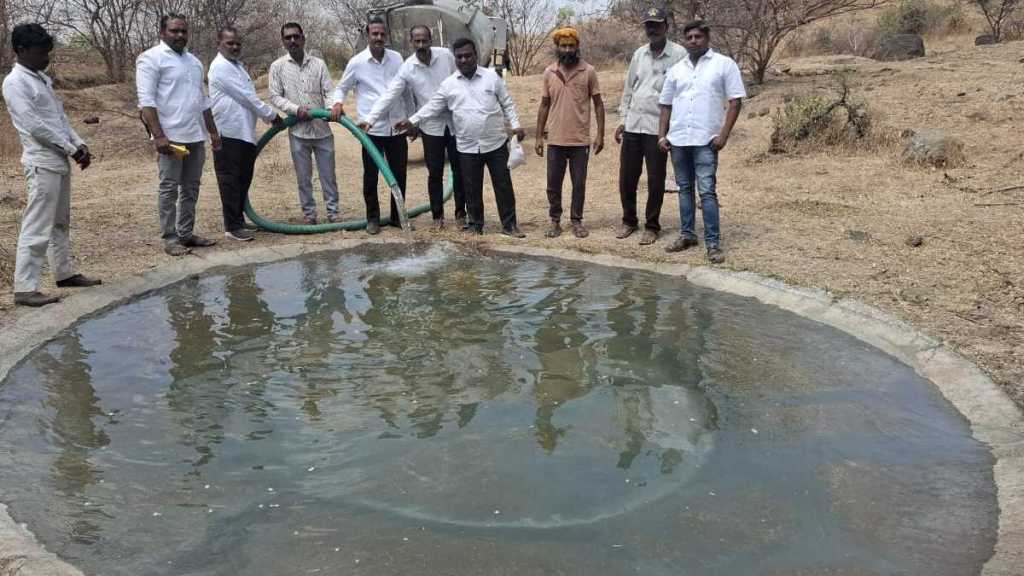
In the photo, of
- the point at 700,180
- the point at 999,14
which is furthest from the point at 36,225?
the point at 999,14

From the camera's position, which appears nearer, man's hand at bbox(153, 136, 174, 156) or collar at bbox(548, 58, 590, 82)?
man's hand at bbox(153, 136, 174, 156)

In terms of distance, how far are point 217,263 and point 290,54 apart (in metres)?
2.12

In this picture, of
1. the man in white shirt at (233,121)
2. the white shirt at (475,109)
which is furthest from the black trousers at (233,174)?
the white shirt at (475,109)

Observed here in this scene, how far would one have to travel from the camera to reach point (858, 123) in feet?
32.8

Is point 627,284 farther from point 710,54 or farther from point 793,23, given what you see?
point 793,23

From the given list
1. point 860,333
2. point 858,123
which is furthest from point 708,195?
point 858,123

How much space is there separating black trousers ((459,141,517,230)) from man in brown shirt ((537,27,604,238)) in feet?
1.19

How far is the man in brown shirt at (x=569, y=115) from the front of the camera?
23.2ft

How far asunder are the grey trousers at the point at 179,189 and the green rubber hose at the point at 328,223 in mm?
757

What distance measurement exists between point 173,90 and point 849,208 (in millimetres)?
6084

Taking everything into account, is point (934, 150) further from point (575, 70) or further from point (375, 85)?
point (375, 85)

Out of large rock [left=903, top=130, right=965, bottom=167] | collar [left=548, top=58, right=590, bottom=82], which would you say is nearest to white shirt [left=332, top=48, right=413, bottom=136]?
collar [left=548, top=58, right=590, bottom=82]

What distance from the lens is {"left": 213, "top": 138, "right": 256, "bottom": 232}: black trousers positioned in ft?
24.1

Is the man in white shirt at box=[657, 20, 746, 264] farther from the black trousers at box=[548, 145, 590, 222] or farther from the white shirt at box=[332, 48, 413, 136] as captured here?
the white shirt at box=[332, 48, 413, 136]
